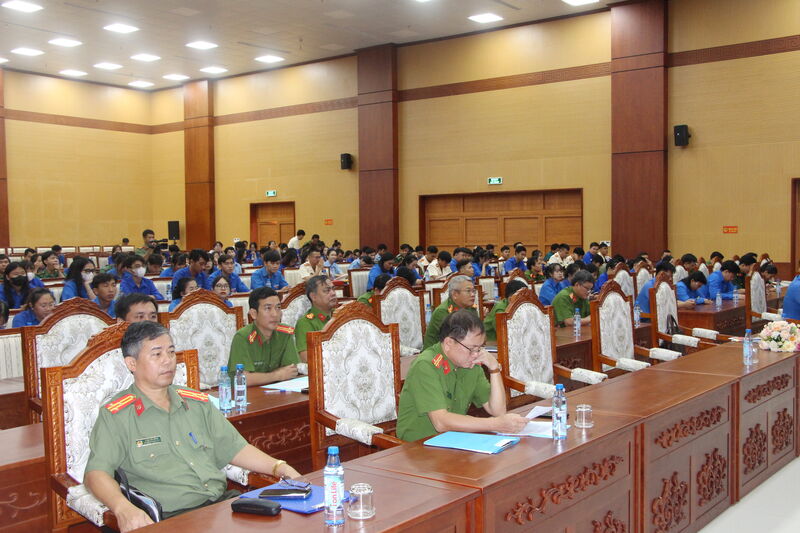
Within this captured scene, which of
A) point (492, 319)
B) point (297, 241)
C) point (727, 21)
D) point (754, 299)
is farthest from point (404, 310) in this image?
point (297, 241)

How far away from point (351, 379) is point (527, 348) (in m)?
1.39

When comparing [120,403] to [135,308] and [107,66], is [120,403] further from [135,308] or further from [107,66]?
[107,66]

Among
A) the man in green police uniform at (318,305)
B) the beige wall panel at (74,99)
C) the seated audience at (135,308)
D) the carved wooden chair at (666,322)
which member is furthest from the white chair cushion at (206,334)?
the beige wall panel at (74,99)

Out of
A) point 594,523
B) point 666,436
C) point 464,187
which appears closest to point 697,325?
point 666,436

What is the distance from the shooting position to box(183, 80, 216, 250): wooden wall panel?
19.8 m

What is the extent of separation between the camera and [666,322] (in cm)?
634

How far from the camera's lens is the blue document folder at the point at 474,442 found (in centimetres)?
266

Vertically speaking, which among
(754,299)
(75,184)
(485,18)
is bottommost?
(754,299)

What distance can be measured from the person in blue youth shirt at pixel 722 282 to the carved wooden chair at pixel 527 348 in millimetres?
4917

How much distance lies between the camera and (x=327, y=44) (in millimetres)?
16203

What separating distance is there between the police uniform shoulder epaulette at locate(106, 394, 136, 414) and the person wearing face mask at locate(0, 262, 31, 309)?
5565mm

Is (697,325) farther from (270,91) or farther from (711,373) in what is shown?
(270,91)

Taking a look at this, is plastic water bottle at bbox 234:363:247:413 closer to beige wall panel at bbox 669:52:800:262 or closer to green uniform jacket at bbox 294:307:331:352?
green uniform jacket at bbox 294:307:331:352

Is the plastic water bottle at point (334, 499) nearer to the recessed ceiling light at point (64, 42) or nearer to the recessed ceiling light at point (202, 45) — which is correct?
the recessed ceiling light at point (202, 45)
